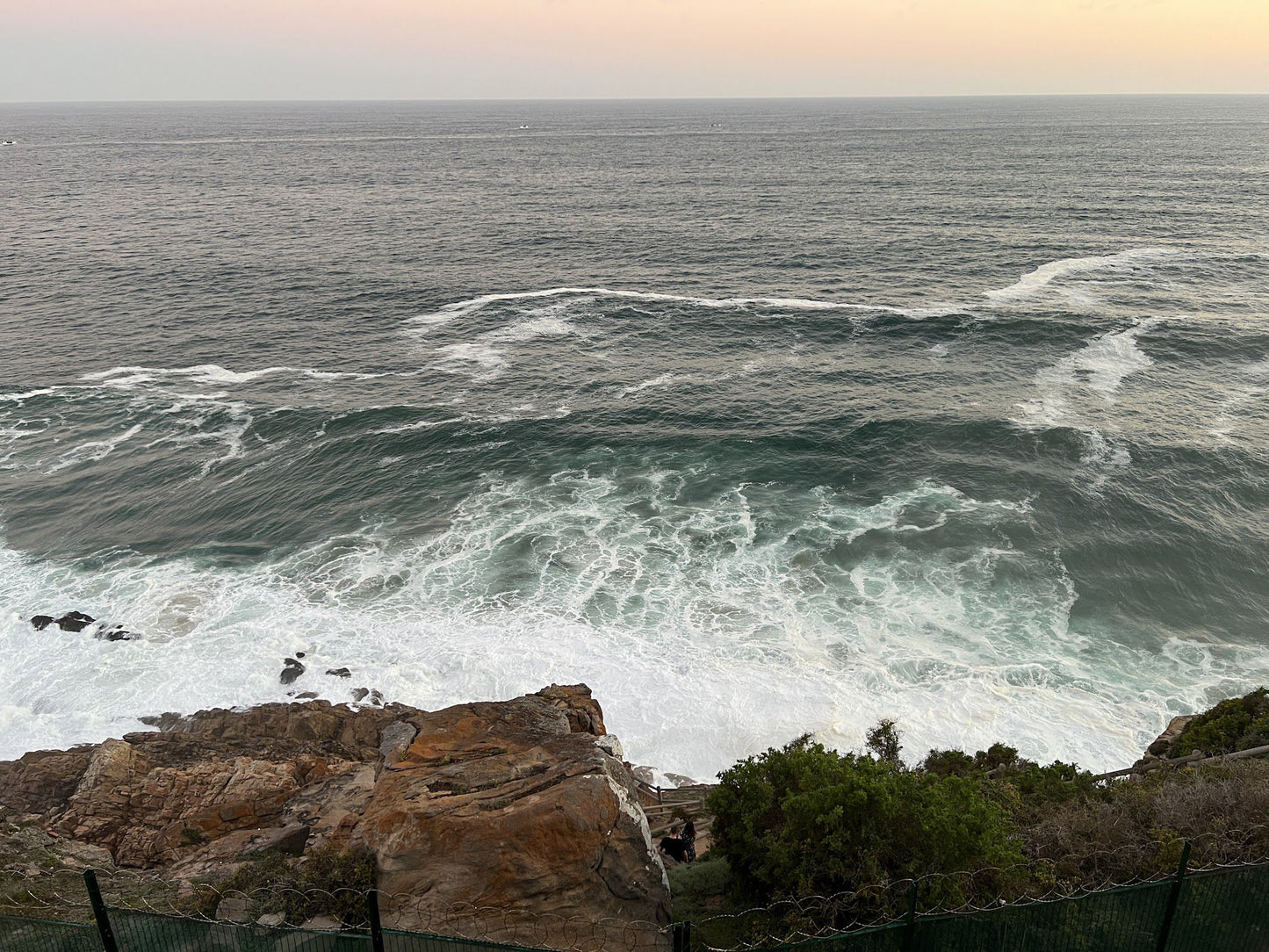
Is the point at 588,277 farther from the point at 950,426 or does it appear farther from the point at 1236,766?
the point at 1236,766

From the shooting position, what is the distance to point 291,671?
34250 millimetres

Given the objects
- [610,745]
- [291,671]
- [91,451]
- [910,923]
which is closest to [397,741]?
[610,745]

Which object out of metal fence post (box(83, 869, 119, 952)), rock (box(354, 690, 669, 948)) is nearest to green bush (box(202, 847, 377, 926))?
rock (box(354, 690, 669, 948))

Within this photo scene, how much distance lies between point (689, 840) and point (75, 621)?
30779mm

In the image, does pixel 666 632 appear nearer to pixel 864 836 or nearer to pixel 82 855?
pixel 864 836

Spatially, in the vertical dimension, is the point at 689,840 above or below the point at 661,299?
below

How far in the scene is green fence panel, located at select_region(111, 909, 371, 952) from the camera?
14188mm

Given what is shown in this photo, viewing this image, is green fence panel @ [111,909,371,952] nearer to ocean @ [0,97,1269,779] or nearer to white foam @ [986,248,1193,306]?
ocean @ [0,97,1269,779]

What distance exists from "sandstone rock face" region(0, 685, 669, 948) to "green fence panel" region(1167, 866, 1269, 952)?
9442mm

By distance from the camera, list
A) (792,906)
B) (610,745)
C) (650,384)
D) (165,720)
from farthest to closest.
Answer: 1. (650,384)
2. (165,720)
3. (610,745)
4. (792,906)

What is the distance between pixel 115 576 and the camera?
40531 mm

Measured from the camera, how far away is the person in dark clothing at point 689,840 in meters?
21.4

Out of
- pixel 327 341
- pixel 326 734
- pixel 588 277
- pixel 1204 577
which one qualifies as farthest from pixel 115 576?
pixel 588 277

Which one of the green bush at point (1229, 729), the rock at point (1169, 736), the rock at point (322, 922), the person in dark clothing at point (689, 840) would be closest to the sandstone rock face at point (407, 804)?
the rock at point (322, 922)
